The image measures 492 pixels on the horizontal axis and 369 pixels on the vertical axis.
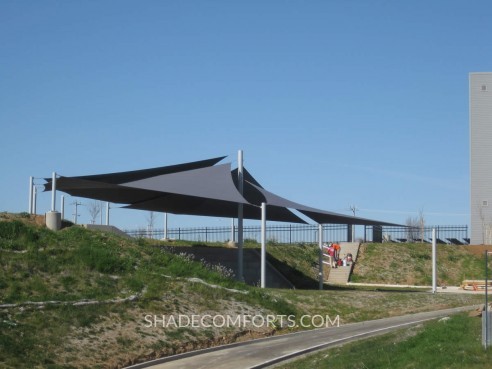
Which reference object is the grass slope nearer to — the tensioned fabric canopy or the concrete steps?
the tensioned fabric canopy

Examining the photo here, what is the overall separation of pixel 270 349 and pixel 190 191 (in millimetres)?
10097

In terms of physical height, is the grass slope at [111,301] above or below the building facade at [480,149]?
below

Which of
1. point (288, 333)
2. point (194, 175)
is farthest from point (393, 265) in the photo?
point (288, 333)

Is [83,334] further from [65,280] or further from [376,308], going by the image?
[376,308]

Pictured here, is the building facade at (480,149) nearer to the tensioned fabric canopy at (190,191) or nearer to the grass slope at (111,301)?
the tensioned fabric canopy at (190,191)

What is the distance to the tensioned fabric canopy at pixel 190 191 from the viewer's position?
27031mm

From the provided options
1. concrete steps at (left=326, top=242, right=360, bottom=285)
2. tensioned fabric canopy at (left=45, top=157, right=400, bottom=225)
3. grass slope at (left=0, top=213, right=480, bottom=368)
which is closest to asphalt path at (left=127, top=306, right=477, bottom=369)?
grass slope at (left=0, top=213, right=480, bottom=368)

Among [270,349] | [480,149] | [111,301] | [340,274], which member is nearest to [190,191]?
[111,301]

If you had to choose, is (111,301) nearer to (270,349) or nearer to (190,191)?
(270,349)

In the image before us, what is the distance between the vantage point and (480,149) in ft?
168

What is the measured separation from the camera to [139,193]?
30.3 metres

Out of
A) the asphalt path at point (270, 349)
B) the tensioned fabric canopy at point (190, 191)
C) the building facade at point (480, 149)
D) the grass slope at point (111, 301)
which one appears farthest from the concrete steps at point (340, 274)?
the asphalt path at point (270, 349)

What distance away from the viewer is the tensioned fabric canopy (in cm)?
2703

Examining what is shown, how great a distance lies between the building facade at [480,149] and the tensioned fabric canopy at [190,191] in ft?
67.5
